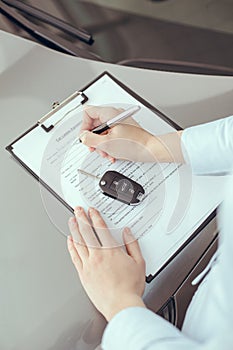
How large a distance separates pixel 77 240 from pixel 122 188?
0.08 m

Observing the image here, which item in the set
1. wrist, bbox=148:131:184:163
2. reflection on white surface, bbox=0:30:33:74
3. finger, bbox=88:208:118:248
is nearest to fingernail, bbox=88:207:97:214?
finger, bbox=88:208:118:248

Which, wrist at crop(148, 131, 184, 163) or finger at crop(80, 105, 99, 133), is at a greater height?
wrist at crop(148, 131, 184, 163)

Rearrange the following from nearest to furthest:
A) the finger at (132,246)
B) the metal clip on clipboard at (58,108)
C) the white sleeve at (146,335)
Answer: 1. the white sleeve at (146,335)
2. the finger at (132,246)
3. the metal clip on clipboard at (58,108)

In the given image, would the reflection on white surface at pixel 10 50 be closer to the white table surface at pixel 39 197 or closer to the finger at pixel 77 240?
the white table surface at pixel 39 197

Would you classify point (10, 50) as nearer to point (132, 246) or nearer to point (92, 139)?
point (92, 139)

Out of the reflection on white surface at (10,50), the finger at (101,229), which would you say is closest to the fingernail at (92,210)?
the finger at (101,229)

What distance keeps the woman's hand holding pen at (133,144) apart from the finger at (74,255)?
12cm

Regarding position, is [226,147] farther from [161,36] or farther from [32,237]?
[161,36]

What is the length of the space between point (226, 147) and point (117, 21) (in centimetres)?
45

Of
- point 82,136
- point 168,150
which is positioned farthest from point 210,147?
point 82,136

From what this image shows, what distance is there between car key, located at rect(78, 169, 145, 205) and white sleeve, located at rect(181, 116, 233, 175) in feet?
0.24

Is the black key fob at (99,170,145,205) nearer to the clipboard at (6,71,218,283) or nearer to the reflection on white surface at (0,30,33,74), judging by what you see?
the clipboard at (6,71,218,283)

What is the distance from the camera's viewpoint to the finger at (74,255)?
70 cm

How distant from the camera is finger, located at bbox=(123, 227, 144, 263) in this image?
0.69m
